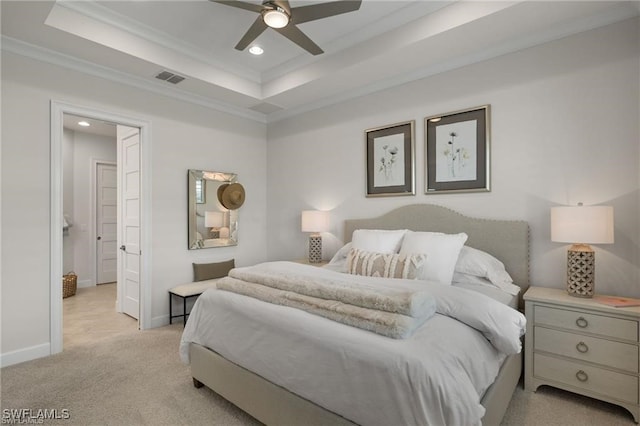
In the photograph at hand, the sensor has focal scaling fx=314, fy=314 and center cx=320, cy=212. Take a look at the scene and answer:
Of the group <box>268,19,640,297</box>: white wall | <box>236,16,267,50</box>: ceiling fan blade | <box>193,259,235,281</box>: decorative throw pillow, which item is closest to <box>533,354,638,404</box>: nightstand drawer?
<box>268,19,640,297</box>: white wall

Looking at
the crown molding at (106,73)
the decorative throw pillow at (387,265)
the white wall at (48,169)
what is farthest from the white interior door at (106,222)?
the decorative throw pillow at (387,265)

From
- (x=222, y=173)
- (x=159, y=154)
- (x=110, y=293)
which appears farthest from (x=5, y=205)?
(x=110, y=293)

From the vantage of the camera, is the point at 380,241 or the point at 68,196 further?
the point at 68,196

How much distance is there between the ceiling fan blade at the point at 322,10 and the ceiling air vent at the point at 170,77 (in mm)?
1756

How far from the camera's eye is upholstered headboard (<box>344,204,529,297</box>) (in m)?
2.66

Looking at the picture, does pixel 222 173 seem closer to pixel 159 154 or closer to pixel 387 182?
pixel 159 154

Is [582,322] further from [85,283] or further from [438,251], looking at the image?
[85,283]

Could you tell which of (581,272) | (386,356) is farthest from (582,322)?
(386,356)

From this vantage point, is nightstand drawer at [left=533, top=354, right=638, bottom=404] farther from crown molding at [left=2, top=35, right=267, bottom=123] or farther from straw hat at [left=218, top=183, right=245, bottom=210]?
crown molding at [left=2, top=35, right=267, bottom=123]

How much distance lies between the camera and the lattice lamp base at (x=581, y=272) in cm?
222

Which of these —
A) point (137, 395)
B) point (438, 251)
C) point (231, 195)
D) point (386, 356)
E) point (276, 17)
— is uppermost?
point (276, 17)

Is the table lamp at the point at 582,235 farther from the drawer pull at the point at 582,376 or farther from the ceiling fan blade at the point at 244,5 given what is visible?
the ceiling fan blade at the point at 244,5

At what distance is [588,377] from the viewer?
2.12 metres

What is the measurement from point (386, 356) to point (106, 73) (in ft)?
12.5
